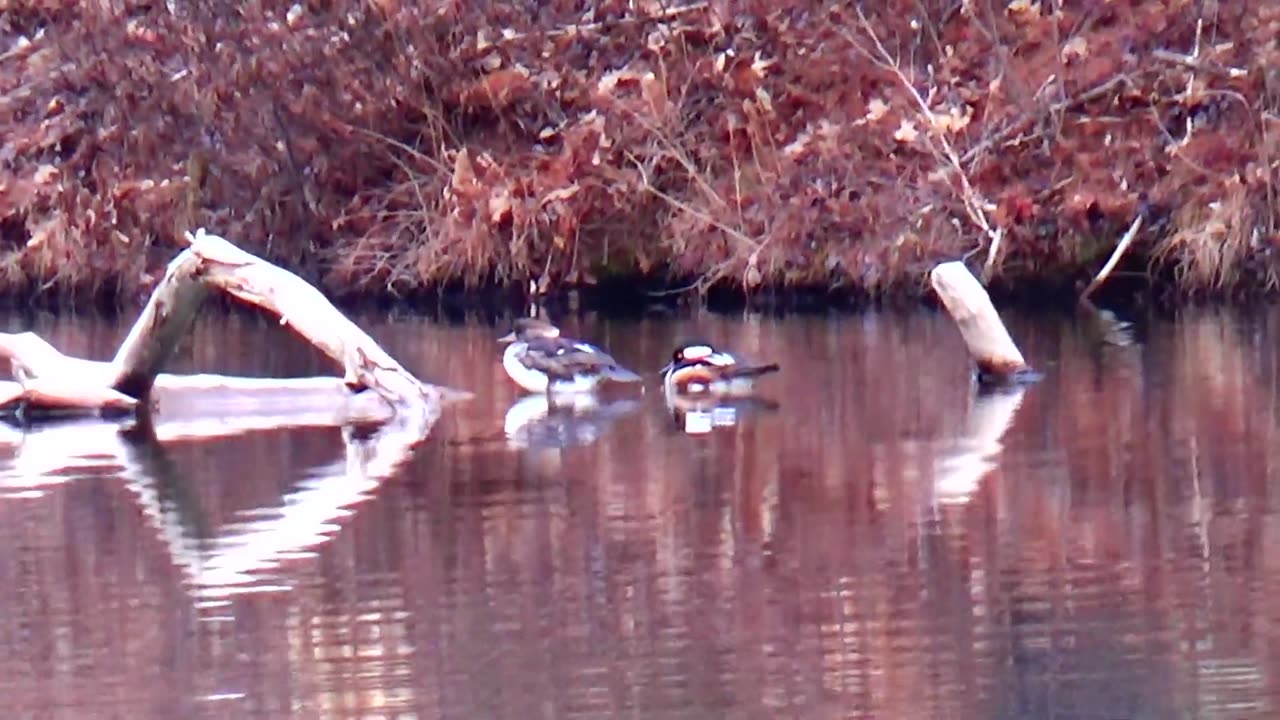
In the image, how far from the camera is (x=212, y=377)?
16.4 m

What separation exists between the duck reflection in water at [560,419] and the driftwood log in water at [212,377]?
57 centimetres

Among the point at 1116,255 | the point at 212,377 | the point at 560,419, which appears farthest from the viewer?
the point at 1116,255

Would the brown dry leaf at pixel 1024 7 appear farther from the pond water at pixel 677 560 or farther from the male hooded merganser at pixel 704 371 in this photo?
the male hooded merganser at pixel 704 371

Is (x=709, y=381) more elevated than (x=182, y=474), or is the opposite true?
(x=709, y=381)

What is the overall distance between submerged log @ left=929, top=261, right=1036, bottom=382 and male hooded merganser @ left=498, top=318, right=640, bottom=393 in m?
Answer: 2.02

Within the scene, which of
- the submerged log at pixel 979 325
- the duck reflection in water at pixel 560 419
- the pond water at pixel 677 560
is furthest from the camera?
the submerged log at pixel 979 325

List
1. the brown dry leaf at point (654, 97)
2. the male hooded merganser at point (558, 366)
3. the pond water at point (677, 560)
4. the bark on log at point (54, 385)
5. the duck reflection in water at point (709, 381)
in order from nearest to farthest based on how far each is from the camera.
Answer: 1. the pond water at point (677, 560)
2. the bark on log at point (54, 385)
3. the duck reflection in water at point (709, 381)
4. the male hooded merganser at point (558, 366)
5. the brown dry leaf at point (654, 97)


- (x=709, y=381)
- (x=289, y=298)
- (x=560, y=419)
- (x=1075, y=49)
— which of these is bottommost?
(x=560, y=419)

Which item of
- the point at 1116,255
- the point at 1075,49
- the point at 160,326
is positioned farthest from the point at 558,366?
the point at 1075,49

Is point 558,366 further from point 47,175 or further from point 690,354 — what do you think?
point 47,175

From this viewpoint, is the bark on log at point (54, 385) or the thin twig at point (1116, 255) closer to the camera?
the bark on log at point (54, 385)

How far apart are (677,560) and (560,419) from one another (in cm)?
531

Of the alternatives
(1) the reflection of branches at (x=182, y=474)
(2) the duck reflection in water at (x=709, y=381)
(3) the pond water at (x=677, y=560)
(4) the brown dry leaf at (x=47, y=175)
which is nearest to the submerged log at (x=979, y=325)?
(3) the pond water at (x=677, y=560)

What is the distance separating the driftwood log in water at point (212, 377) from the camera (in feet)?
49.1
